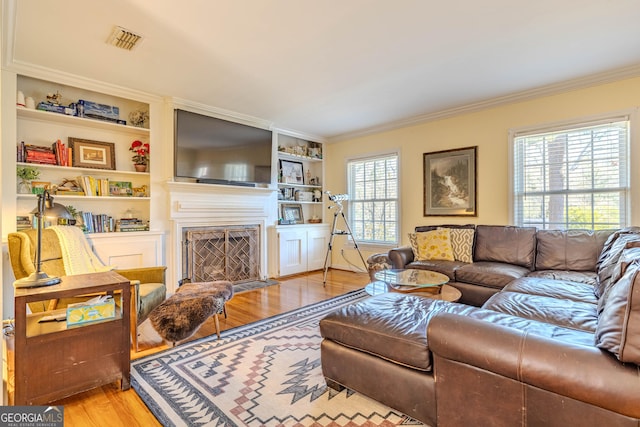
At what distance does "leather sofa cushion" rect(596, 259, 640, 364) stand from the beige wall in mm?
2896

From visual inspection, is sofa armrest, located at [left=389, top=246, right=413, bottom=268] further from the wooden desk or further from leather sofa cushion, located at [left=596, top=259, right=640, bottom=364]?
→ the wooden desk

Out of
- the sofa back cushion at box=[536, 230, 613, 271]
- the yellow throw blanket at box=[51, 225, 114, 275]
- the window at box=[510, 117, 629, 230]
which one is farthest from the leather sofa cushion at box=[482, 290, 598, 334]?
the yellow throw blanket at box=[51, 225, 114, 275]

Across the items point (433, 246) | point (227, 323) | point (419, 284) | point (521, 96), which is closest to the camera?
point (419, 284)

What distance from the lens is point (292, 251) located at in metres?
5.12

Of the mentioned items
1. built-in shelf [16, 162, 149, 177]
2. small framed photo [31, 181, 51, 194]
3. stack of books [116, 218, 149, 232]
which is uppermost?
built-in shelf [16, 162, 149, 177]

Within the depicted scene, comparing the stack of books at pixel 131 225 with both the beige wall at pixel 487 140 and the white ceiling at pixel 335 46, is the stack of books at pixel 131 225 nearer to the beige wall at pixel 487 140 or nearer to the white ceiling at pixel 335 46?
the white ceiling at pixel 335 46

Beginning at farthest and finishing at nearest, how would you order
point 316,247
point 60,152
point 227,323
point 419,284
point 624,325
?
point 316,247 → point 60,152 → point 227,323 → point 419,284 → point 624,325

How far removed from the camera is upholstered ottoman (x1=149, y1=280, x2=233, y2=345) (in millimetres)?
2309

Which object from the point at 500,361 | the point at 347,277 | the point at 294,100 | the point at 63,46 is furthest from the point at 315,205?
the point at 500,361

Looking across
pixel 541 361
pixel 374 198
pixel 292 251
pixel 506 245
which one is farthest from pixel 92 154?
pixel 506 245

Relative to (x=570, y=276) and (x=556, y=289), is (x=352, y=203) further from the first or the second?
(x=556, y=289)

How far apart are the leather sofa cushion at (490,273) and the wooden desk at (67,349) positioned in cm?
295

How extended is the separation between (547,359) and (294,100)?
11.7 ft

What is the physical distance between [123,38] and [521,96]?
4.07 metres
